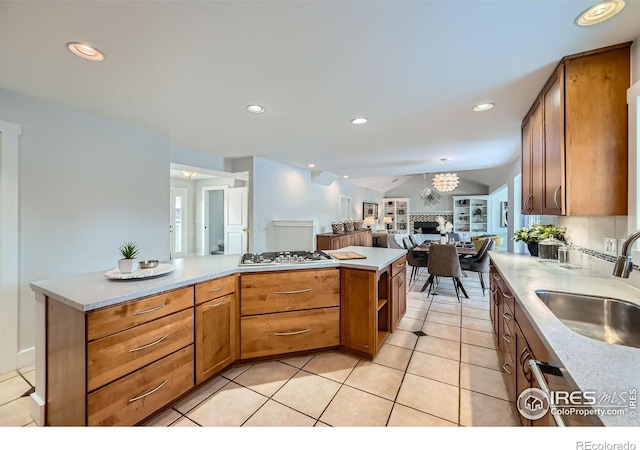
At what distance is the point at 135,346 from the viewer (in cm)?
148

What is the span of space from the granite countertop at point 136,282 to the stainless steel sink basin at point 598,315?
1.15 metres

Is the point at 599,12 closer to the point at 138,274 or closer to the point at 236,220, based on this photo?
the point at 138,274

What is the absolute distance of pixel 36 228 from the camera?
87.9 inches

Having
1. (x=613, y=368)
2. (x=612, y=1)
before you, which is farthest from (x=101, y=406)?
(x=612, y=1)

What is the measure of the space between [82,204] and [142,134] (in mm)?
985

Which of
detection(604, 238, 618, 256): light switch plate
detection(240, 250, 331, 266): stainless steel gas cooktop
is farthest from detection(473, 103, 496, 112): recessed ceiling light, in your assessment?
detection(240, 250, 331, 266): stainless steel gas cooktop

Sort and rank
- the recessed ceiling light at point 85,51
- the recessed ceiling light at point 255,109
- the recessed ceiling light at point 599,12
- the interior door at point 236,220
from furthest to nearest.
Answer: the interior door at point 236,220 < the recessed ceiling light at point 255,109 < the recessed ceiling light at point 85,51 < the recessed ceiling light at point 599,12

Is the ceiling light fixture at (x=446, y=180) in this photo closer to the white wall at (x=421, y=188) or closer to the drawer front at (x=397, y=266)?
the drawer front at (x=397, y=266)

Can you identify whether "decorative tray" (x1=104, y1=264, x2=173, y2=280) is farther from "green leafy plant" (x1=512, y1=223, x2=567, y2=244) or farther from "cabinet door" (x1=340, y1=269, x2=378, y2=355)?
"green leafy plant" (x1=512, y1=223, x2=567, y2=244)

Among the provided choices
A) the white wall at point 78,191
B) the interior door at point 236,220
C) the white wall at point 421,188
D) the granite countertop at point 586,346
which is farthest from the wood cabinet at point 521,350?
the white wall at point 421,188

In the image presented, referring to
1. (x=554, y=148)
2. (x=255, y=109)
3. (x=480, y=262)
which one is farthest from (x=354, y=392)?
(x=480, y=262)

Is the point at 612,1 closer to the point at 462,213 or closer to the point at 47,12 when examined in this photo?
the point at 47,12

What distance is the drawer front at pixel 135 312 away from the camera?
4.33 ft

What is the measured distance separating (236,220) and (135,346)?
4877 mm
